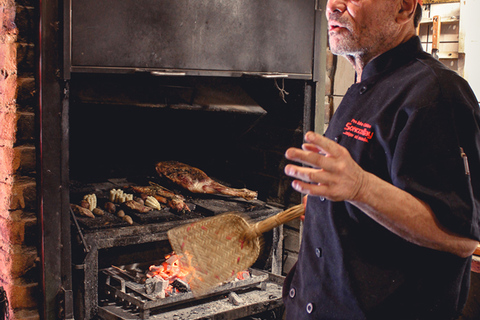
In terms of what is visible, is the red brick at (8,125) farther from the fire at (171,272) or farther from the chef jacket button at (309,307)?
the chef jacket button at (309,307)

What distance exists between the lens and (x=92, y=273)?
2.48 metres

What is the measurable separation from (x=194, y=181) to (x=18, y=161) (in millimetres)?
1334

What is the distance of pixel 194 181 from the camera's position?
133 inches

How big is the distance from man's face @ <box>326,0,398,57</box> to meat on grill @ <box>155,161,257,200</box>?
1692mm

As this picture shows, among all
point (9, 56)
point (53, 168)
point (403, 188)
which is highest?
point (9, 56)

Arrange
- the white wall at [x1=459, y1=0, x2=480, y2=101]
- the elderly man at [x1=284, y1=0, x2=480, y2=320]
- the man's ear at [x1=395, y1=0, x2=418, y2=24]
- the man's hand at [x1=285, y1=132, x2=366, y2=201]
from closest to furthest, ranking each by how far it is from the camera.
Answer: the man's hand at [x1=285, y1=132, x2=366, y2=201] < the elderly man at [x1=284, y1=0, x2=480, y2=320] < the man's ear at [x1=395, y1=0, x2=418, y2=24] < the white wall at [x1=459, y1=0, x2=480, y2=101]

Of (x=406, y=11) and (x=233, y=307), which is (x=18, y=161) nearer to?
(x=233, y=307)

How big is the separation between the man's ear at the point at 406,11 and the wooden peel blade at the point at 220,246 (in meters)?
0.85

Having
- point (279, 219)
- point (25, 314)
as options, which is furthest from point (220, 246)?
point (25, 314)

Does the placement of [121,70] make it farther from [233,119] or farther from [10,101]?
[233,119]

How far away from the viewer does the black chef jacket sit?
1332mm

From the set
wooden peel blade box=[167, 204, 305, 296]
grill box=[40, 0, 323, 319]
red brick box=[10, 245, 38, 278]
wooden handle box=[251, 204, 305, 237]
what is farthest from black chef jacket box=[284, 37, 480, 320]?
red brick box=[10, 245, 38, 278]

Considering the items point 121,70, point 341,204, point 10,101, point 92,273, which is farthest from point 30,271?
point 341,204

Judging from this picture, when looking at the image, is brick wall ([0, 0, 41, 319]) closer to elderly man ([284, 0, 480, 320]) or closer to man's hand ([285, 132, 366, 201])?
→ elderly man ([284, 0, 480, 320])
